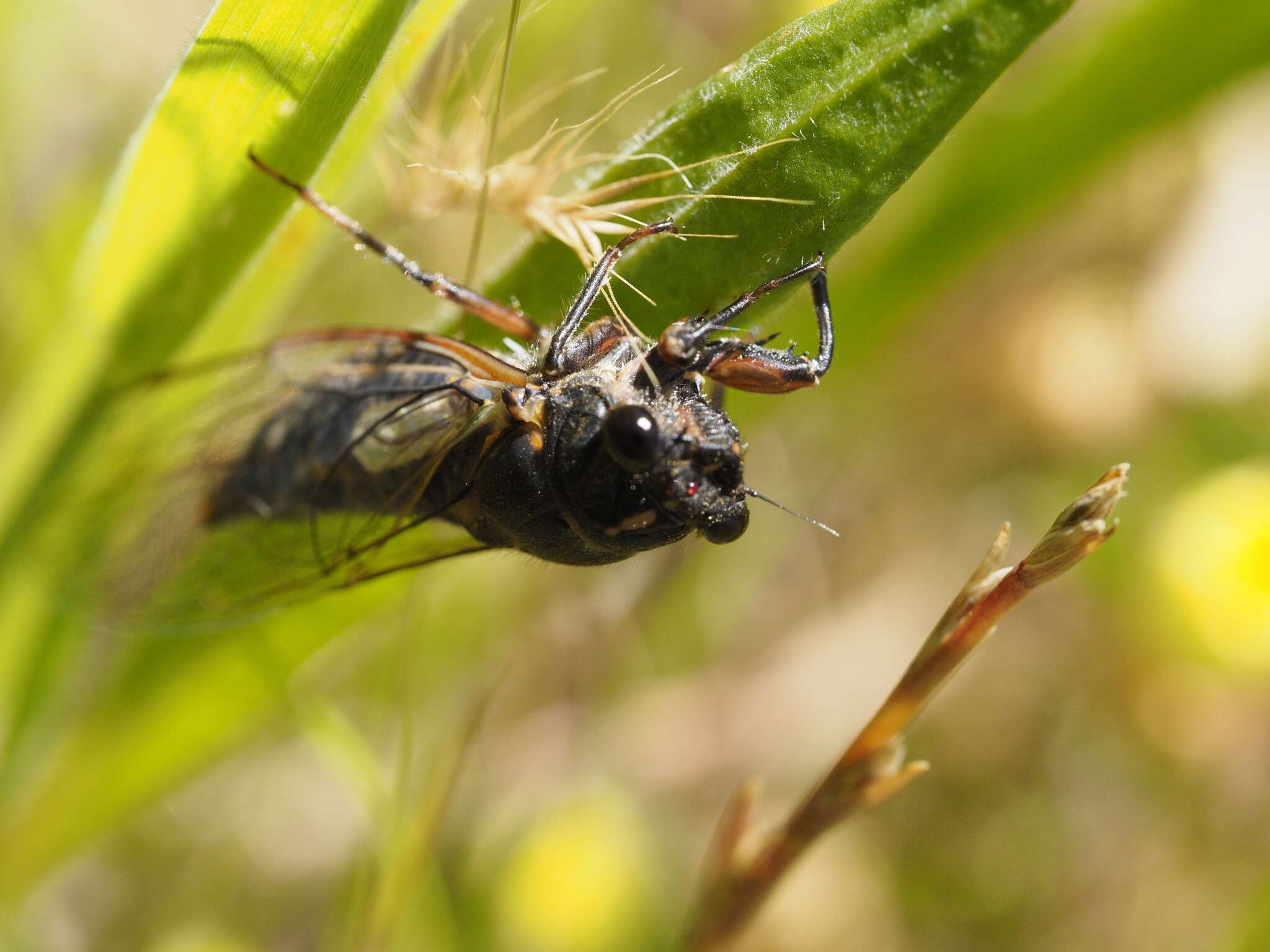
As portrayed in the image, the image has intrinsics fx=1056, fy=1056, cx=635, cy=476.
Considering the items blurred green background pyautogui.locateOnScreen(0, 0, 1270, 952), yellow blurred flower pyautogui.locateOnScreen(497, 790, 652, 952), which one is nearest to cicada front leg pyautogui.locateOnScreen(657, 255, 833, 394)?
blurred green background pyautogui.locateOnScreen(0, 0, 1270, 952)

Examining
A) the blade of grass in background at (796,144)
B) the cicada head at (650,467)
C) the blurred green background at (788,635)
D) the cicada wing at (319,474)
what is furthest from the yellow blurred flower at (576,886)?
the blade of grass in background at (796,144)

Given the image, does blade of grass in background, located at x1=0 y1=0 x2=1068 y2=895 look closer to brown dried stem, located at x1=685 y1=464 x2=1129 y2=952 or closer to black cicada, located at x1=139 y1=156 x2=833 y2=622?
black cicada, located at x1=139 y1=156 x2=833 y2=622

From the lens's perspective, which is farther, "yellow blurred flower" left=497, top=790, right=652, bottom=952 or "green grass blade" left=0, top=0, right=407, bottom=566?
"yellow blurred flower" left=497, top=790, right=652, bottom=952

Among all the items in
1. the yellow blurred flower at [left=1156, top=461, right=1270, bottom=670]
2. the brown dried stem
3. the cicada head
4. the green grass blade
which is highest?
the green grass blade

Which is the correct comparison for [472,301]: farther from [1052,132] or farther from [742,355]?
[1052,132]

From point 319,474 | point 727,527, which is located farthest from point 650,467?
point 319,474

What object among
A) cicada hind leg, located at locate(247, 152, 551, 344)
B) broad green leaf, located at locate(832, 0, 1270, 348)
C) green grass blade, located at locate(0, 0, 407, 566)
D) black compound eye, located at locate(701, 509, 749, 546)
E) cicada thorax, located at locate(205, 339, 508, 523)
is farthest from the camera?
broad green leaf, located at locate(832, 0, 1270, 348)

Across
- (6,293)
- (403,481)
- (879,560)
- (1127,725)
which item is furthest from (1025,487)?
(6,293)
